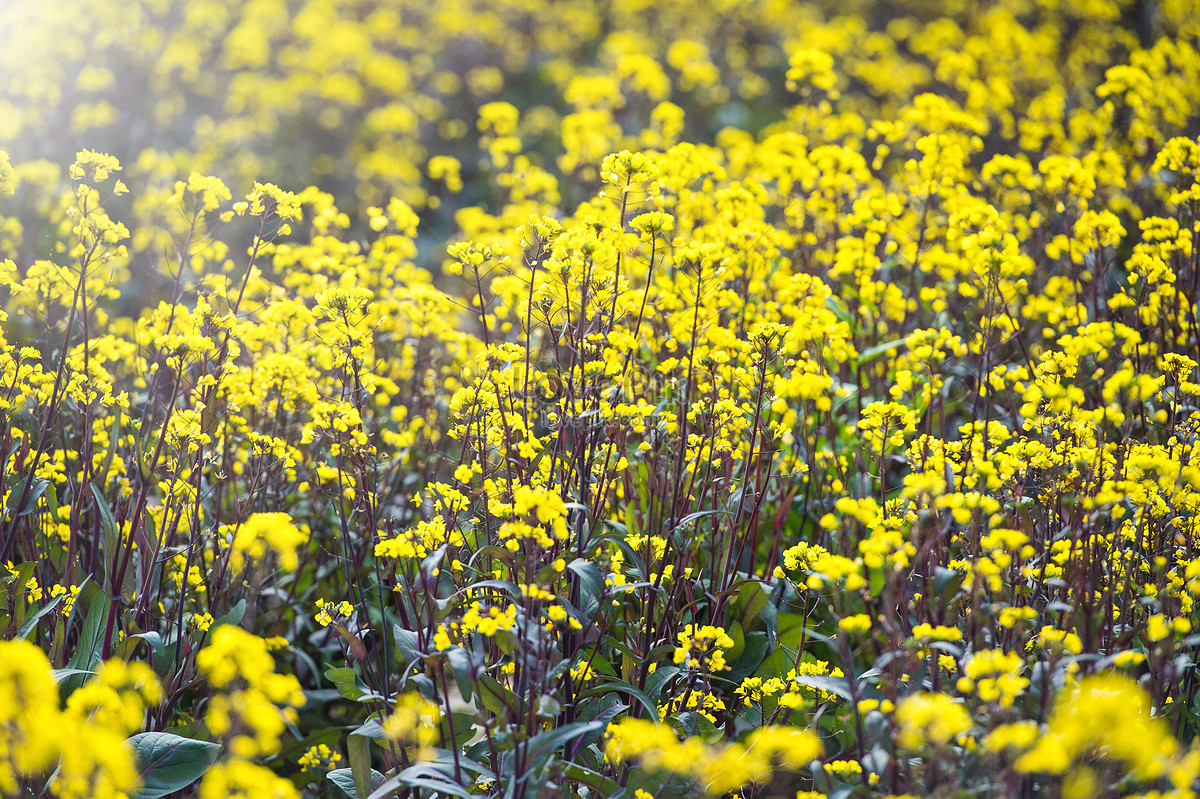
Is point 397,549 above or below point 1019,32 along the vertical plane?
below

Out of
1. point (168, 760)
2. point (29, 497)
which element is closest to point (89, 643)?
point (168, 760)

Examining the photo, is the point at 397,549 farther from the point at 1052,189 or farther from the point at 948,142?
the point at 1052,189

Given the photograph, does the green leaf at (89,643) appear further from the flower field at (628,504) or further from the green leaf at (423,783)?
the green leaf at (423,783)

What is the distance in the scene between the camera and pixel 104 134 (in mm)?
10648

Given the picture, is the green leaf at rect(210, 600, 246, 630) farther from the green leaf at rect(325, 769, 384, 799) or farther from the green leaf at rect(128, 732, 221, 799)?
the green leaf at rect(325, 769, 384, 799)

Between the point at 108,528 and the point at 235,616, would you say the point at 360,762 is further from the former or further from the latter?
the point at 108,528

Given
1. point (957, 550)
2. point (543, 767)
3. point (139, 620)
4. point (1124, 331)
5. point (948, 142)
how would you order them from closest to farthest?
1. point (543, 767)
2. point (1124, 331)
3. point (139, 620)
4. point (957, 550)
5. point (948, 142)

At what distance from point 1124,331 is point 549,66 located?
1175 centimetres

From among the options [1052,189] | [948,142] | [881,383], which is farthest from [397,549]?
[1052,189]

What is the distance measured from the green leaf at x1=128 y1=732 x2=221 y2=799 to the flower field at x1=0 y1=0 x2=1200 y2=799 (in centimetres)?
1

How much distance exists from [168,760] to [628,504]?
2.12 m

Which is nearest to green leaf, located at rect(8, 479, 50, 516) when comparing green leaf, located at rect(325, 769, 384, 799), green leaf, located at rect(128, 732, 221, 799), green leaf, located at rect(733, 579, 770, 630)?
green leaf, located at rect(128, 732, 221, 799)

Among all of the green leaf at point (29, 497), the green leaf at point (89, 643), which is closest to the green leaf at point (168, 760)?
the green leaf at point (89, 643)

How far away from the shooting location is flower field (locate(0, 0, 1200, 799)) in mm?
2391
